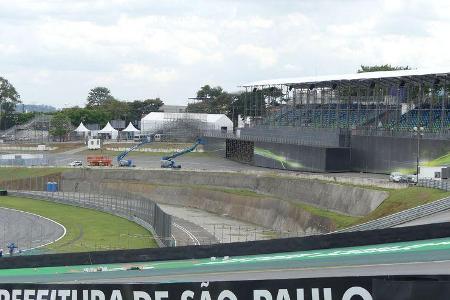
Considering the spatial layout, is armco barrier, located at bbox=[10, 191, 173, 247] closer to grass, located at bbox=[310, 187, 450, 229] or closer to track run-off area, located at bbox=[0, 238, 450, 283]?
grass, located at bbox=[310, 187, 450, 229]

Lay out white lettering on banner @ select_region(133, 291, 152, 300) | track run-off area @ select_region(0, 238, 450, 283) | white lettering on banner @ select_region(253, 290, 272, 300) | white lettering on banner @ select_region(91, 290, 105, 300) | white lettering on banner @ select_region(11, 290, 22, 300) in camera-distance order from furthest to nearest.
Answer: white lettering on banner @ select_region(11, 290, 22, 300) < white lettering on banner @ select_region(91, 290, 105, 300) < white lettering on banner @ select_region(133, 291, 152, 300) < white lettering on banner @ select_region(253, 290, 272, 300) < track run-off area @ select_region(0, 238, 450, 283)

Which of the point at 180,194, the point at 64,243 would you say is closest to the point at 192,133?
the point at 180,194

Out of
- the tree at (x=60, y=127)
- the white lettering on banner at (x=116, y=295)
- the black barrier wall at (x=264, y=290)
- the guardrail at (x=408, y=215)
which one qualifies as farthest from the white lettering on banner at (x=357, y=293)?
the tree at (x=60, y=127)

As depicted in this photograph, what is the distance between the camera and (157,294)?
8984mm

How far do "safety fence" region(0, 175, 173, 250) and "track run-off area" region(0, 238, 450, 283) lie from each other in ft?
117

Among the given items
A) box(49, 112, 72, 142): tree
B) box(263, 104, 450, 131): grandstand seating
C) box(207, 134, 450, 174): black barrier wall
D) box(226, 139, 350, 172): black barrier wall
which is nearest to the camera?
box(207, 134, 450, 174): black barrier wall

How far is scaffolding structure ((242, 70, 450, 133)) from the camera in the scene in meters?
75.9

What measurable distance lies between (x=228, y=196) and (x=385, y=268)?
66.6m

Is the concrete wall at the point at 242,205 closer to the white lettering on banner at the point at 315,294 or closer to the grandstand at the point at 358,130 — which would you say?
the grandstand at the point at 358,130

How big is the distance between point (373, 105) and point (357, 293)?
85608 mm

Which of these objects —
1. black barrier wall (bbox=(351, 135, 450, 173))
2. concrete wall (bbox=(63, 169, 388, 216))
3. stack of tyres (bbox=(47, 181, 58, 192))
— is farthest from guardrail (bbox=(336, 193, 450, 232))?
stack of tyres (bbox=(47, 181, 58, 192))

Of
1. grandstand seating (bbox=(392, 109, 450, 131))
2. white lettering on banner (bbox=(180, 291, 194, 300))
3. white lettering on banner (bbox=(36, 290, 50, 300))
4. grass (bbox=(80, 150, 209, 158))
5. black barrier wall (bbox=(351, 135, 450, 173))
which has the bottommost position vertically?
grass (bbox=(80, 150, 209, 158))

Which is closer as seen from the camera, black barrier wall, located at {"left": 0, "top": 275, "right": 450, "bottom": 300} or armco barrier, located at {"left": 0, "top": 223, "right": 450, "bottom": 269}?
black barrier wall, located at {"left": 0, "top": 275, "right": 450, "bottom": 300}

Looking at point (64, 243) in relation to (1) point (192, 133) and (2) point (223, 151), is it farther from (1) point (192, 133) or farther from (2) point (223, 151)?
(1) point (192, 133)
